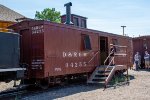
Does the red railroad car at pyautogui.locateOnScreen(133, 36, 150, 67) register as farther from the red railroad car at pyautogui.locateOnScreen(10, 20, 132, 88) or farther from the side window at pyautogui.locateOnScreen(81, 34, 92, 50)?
the red railroad car at pyautogui.locateOnScreen(10, 20, 132, 88)

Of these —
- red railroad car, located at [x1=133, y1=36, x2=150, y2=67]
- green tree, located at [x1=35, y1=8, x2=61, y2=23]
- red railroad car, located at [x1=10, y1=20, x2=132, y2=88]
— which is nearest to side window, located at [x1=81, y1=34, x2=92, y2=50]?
red railroad car, located at [x1=10, y1=20, x2=132, y2=88]

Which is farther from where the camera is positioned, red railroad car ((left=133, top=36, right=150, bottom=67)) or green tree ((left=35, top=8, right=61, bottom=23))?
green tree ((left=35, top=8, right=61, bottom=23))

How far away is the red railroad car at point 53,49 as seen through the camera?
12.9 meters

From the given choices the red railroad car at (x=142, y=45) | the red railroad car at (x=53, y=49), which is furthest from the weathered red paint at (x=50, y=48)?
the red railroad car at (x=142, y=45)

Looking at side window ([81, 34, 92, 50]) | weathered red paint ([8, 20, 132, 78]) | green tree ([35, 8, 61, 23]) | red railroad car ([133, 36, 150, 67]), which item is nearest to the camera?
weathered red paint ([8, 20, 132, 78])

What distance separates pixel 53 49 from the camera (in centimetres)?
1334

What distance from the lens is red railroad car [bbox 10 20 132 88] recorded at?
12.9m

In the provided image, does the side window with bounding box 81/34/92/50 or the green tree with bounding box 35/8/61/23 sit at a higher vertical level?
the green tree with bounding box 35/8/61/23

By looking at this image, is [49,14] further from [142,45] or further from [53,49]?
[53,49]

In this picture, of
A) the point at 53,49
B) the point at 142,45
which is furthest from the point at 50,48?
the point at 142,45

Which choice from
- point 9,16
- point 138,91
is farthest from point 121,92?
point 9,16

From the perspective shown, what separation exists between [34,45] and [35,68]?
115 cm

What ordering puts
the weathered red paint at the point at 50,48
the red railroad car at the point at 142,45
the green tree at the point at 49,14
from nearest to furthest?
the weathered red paint at the point at 50,48, the red railroad car at the point at 142,45, the green tree at the point at 49,14

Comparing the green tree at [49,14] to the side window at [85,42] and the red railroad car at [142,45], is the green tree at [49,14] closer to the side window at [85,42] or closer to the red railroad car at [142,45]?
the red railroad car at [142,45]
